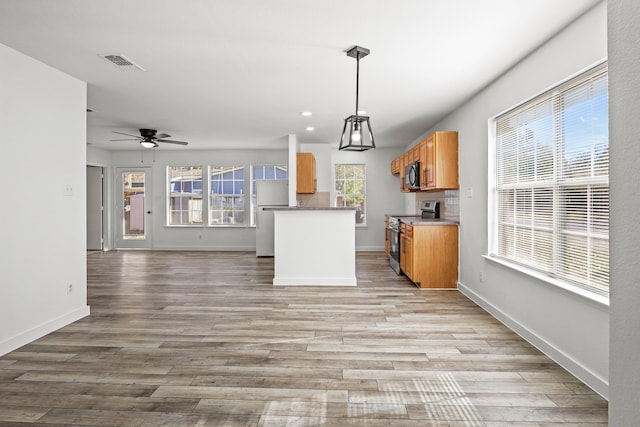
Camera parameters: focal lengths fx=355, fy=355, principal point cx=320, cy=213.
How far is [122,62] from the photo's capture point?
10.9ft

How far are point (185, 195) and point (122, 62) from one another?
19.3 feet

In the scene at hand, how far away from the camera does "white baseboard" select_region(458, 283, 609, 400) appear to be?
221 cm

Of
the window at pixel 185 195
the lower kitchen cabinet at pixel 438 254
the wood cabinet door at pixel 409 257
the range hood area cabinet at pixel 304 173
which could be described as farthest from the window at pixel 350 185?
the lower kitchen cabinet at pixel 438 254

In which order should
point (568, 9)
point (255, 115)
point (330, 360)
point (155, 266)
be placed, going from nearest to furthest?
1. point (568, 9)
2. point (330, 360)
3. point (255, 115)
4. point (155, 266)

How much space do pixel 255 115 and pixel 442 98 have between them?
8.83 feet

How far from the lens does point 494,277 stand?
377 cm

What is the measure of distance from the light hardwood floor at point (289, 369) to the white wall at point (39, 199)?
0.92 feet

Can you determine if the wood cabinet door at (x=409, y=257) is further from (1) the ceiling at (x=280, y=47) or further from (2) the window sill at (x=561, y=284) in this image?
(1) the ceiling at (x=280, y=47)

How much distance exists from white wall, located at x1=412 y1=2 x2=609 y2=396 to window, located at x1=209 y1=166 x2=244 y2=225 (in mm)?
5606

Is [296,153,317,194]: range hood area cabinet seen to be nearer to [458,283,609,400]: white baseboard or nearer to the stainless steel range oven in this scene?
the stainless steel range oven

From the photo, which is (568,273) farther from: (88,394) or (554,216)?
(88,394)

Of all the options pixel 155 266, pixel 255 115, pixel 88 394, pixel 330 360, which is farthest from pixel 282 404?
pixel 155 266

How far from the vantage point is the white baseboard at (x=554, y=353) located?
221 cm

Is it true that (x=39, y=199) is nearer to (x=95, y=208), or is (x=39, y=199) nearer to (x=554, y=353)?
(x=554, y=353)
